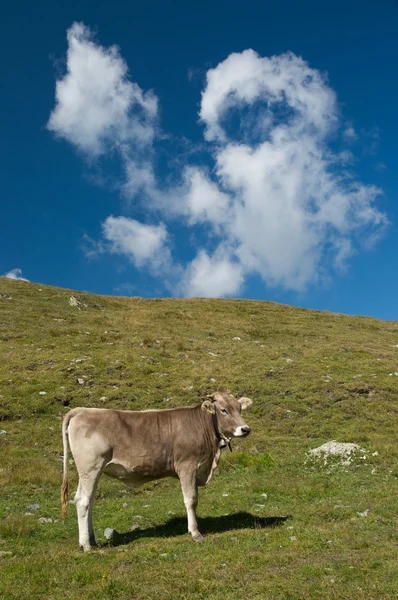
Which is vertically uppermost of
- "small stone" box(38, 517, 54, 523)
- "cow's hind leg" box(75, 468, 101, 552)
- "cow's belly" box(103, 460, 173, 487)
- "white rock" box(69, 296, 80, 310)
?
"white rock" box(69, 296, 80, 310)

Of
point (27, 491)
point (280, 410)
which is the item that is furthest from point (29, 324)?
point (27, 491)

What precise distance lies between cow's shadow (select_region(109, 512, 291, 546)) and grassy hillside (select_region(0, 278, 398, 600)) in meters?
0.06

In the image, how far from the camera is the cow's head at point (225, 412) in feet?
37.3

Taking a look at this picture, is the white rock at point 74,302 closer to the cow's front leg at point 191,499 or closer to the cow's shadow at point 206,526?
the cow's shadow at point 206,526

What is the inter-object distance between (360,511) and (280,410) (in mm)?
11329

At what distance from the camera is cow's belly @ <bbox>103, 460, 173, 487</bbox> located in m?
10.6

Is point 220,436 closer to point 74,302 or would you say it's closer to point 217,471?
point 217,471

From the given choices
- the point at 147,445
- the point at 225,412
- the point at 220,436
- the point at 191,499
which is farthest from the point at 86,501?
the point at 225,412

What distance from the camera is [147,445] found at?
35.5 feet

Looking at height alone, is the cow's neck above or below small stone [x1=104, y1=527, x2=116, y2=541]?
above

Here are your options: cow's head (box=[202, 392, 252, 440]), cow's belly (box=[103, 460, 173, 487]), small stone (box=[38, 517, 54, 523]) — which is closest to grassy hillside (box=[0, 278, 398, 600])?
small stone (box=[38, 517, 54, 523])

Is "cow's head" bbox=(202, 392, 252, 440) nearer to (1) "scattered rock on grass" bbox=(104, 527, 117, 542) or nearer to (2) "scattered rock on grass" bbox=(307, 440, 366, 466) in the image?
(1) "scattered rock on grass" bbox=(104, 527, 117, 542)

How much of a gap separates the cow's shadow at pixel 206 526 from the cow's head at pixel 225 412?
1829 millimetres

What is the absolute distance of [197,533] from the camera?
10281mm
